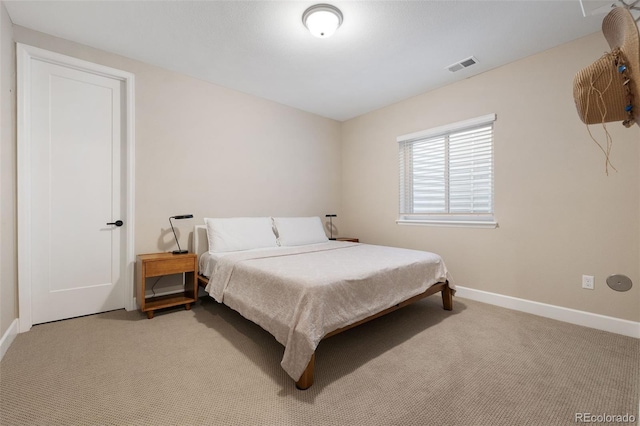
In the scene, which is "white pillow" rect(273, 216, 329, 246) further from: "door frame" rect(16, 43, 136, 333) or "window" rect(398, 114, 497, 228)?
"door frame" rect(16, 43, 136, 333)

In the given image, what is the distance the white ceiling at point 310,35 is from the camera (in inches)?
84.7

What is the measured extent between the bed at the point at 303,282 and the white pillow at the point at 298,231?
0.12 meters

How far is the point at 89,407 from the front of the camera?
142 centimetres

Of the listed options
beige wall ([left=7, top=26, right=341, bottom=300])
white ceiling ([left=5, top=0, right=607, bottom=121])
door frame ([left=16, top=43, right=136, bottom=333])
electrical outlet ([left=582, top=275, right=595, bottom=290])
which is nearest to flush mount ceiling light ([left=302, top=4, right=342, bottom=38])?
white ceiling ([left=5, top=0, right=607, bottom=121])

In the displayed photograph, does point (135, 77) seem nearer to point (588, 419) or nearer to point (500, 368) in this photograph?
point (500, 368)

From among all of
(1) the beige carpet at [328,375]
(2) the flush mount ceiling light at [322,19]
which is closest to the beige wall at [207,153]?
(1) the beige carpet at [328,375]

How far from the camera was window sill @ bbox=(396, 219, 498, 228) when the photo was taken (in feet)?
10.1

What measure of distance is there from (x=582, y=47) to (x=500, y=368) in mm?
2864

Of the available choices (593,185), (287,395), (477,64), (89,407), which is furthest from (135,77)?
(593,185)

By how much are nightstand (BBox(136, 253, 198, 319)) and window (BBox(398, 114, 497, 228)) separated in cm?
278

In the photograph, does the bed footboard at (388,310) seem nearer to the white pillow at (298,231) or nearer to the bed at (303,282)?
the bed at (303,282)

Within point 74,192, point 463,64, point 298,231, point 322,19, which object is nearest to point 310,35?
point 322,19

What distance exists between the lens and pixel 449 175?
3.47 m

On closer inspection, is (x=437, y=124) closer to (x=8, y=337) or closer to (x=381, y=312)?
(x=381, y=312)
